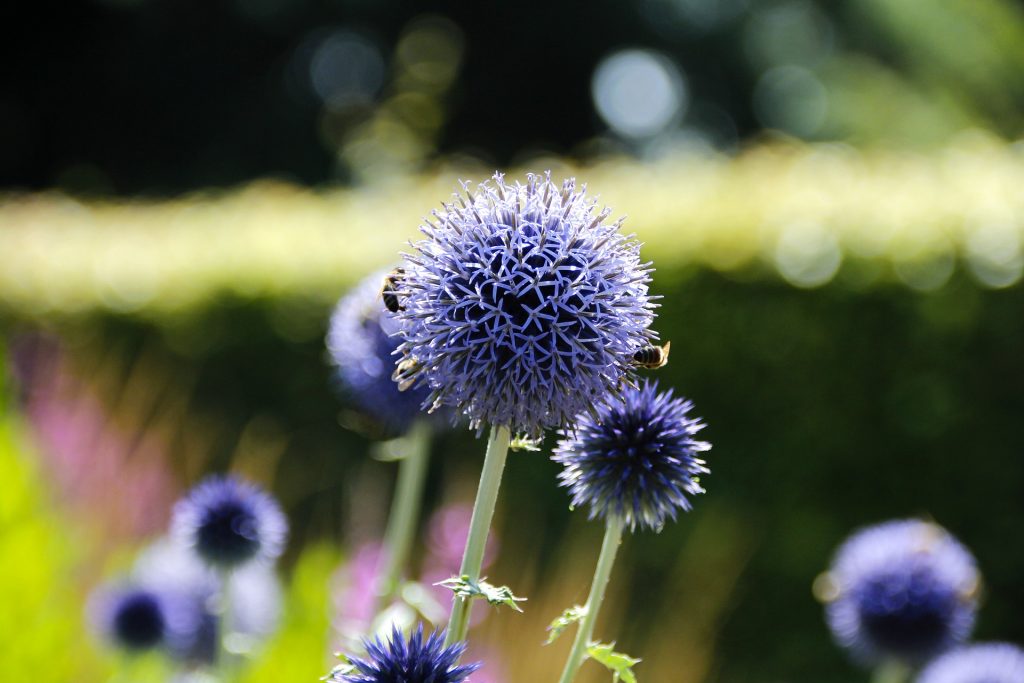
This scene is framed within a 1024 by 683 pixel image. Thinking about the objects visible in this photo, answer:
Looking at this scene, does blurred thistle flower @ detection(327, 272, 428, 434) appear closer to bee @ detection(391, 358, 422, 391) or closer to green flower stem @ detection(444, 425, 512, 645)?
bee @ detection(391, 358, 422, 391)

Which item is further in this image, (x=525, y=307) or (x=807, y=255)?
(x=807, y=255)

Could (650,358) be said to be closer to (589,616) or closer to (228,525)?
(589,616)

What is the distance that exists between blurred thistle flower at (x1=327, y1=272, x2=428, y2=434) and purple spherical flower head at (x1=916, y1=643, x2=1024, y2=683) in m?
1.41

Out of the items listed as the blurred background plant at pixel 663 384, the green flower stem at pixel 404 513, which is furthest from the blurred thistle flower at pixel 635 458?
the blurred background plant at pixel 663 384

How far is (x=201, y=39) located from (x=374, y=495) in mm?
17365

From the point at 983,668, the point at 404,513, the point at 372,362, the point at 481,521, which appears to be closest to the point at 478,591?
the point at 481,521

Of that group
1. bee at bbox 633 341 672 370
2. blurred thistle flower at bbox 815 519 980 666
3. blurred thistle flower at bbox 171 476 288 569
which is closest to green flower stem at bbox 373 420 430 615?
blurred thistle flower at bbox 171 476 288 569

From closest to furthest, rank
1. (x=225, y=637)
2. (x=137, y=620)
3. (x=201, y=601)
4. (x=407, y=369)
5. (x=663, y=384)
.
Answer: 1. (x=407, y=369)
2. (x=225, y=637)
3. (x=137, y=620)
4. (x=201, y=601)
5. (x=663, y=384)

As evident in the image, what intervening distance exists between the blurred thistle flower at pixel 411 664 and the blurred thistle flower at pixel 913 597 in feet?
5.87

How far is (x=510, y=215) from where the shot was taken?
1449mm

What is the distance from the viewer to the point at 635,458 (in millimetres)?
1653

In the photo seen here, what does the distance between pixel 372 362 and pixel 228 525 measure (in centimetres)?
51

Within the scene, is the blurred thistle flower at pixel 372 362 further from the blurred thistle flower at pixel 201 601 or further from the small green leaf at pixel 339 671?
the small green leaf at pixel 339 671

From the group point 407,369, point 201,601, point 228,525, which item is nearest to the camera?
point 407,369
